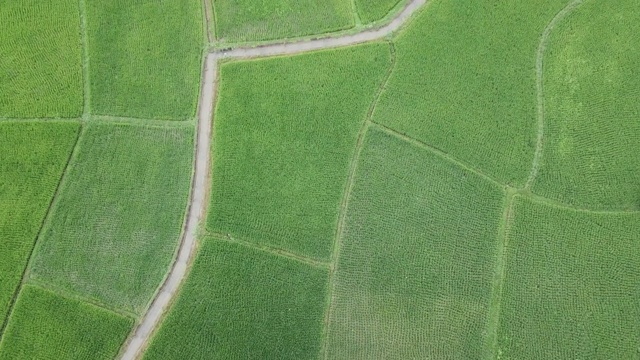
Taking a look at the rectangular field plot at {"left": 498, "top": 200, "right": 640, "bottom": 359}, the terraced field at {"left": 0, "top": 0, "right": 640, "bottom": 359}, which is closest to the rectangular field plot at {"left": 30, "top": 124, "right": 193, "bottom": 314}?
the terraced field at {"left": 0, "top": 0, "right": 640, "bottom": 359}

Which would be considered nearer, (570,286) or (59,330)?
(59,330)

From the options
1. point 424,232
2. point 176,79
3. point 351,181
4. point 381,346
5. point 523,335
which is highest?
point 176,79

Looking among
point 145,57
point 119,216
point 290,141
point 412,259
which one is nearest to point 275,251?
point 290,141

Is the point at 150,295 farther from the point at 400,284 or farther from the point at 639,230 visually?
the point at 639,230

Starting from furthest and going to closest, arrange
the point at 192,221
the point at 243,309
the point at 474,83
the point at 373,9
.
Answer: the point at 373,9 → the point at 474,83 → the point at 192,221 → the point at 243,309

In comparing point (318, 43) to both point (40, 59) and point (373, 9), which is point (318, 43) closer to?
point (373, 9)

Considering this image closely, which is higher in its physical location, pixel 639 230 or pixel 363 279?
pixel 639 230

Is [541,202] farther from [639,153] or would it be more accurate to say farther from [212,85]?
[212,85]

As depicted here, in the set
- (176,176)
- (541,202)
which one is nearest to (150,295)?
(176,176)
